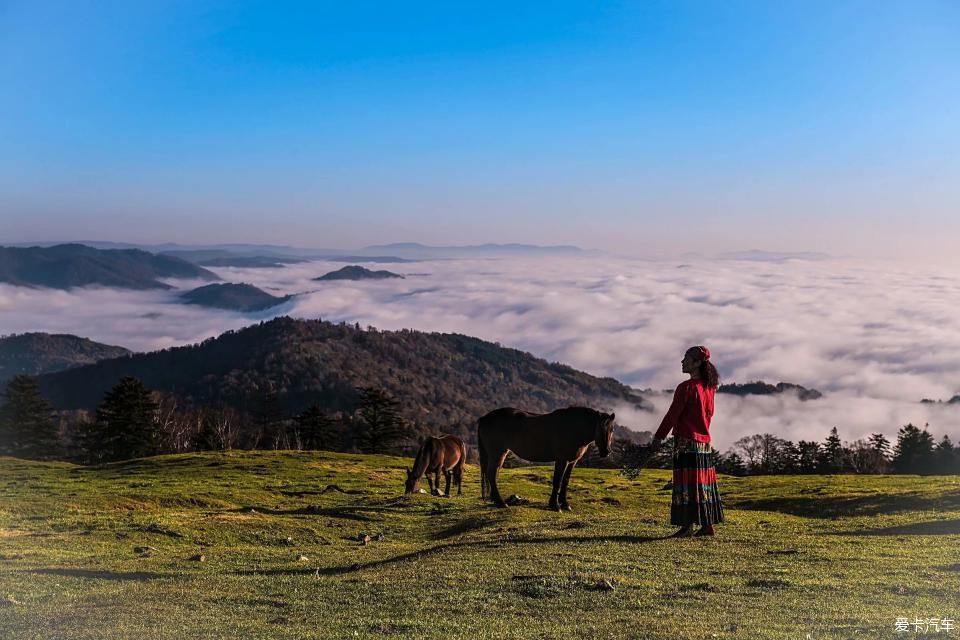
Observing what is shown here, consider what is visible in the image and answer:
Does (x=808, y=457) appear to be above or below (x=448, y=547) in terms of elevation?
below

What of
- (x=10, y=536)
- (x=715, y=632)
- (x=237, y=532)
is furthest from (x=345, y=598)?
(x=10, y=536)

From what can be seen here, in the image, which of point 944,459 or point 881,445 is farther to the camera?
point 881,445

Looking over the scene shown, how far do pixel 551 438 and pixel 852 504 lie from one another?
38.1ft

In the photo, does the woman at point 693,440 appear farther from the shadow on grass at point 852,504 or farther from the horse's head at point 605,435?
the shadow on grass at point 852,504

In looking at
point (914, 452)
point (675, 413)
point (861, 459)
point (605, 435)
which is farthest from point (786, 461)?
point (675, 413)

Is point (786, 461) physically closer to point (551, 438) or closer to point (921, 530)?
point (551, 438)

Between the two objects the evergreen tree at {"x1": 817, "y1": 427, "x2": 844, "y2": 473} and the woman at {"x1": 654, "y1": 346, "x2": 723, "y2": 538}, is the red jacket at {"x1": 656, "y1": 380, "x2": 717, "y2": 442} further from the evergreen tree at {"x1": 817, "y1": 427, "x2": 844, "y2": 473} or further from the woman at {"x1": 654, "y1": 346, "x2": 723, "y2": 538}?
the evergreen tree at {"x1": 817, "y1": 427, "x2": 844, "y2": 473}

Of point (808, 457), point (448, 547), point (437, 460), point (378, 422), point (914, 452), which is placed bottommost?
point (378, 422)

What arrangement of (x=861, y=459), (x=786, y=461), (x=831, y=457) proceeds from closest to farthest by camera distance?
(x=786, y=461), (x=831, y=457), (x=861, y=459)

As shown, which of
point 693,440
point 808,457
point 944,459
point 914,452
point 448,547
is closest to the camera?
point 693,440

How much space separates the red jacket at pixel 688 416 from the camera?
15.7 m

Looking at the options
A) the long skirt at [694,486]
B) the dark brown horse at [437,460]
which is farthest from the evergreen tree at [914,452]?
the long skirt at [694,486]

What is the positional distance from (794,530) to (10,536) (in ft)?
61.5

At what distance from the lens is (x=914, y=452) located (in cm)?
8362
